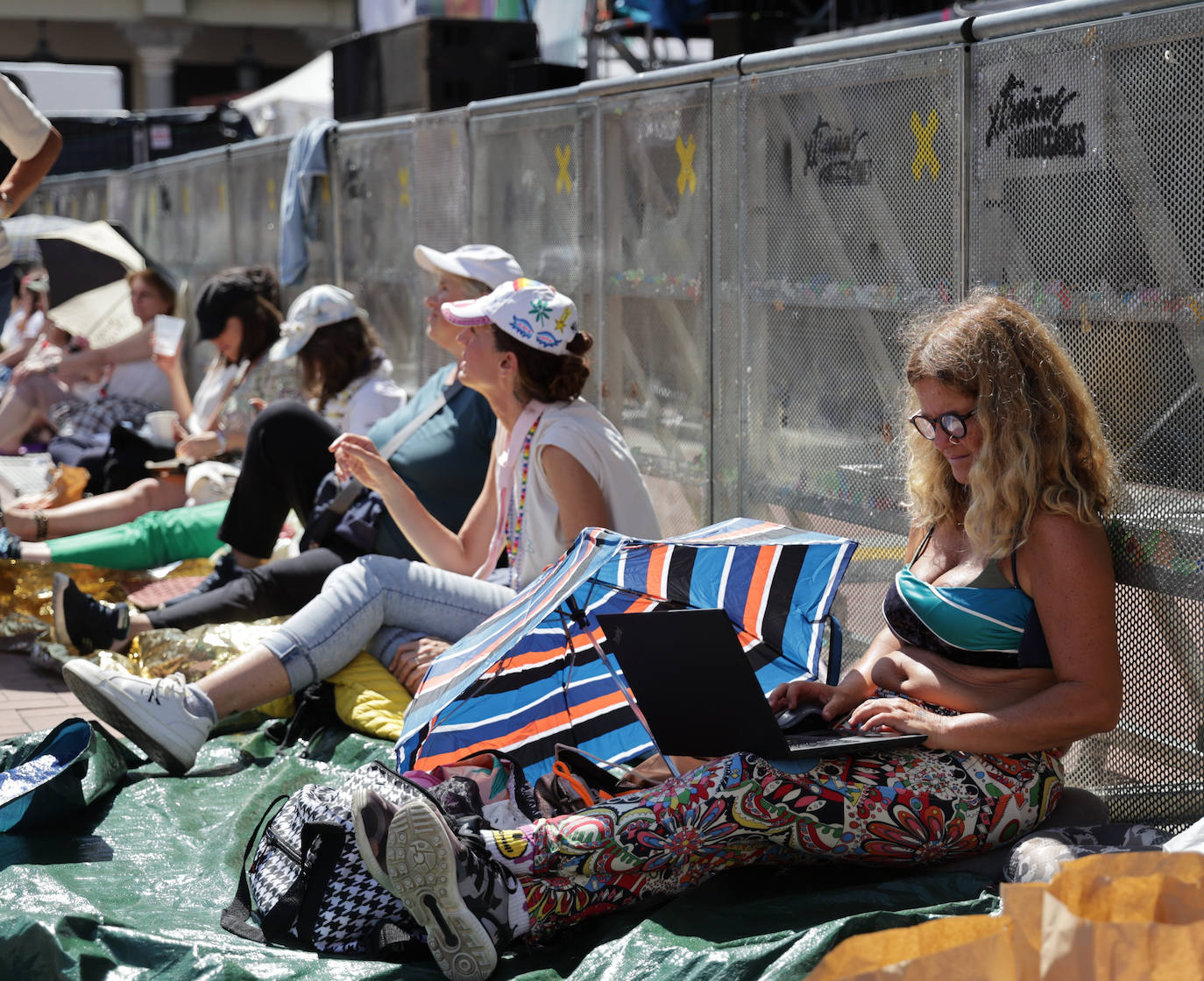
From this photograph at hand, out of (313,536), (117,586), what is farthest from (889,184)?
(117,586)

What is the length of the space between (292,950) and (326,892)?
13 centimetres

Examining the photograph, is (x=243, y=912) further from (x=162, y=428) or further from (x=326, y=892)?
(x=162, y=428)

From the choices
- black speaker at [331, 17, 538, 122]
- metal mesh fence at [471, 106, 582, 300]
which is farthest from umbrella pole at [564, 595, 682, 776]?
black speaker at [331, 17, 538, 122]

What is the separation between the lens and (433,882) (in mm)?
2564

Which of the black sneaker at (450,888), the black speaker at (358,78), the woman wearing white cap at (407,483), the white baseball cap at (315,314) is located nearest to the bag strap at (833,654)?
the black sneaker at (450,888)

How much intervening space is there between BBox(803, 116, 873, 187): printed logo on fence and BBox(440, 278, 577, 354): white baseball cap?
2.66 ft

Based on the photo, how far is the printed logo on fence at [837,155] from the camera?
12.8 ft

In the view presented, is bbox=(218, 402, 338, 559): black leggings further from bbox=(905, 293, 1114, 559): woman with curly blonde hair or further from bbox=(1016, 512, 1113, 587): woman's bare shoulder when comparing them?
bbox=(1016, 512, 1113, 587): woman's bare shoulder

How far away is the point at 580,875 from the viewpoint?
2.73 m

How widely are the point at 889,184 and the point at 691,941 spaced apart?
2.08m

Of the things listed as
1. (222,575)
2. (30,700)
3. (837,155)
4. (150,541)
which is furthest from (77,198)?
(837,155)

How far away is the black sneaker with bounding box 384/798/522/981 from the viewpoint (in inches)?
101

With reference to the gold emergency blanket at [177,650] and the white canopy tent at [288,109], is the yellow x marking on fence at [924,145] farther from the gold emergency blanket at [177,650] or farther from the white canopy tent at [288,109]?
the white canopy tent at [288,109]

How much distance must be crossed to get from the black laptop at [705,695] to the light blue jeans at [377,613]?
128cm
